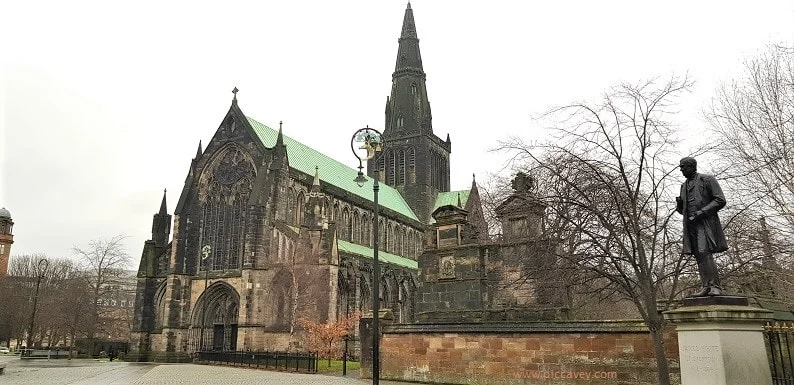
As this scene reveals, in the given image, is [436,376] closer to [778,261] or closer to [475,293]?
[475,293]

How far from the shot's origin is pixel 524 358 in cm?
1516

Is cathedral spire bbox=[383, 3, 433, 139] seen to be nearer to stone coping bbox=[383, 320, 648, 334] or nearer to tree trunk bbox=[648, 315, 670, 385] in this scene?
stone coping bbox=[383, 320, 648, 334]

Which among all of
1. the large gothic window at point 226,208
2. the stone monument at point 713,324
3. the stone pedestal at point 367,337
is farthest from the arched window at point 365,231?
the stone monument at point 713,324

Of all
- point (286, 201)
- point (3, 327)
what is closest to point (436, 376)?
point (286, 201)

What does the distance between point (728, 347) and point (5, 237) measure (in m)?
98.7

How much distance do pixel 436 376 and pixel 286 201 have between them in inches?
980

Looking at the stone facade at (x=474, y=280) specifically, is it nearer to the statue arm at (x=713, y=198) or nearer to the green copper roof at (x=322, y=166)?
the statue arm at (x=713, y=198)

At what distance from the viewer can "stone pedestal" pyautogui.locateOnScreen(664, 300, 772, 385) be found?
7.46m

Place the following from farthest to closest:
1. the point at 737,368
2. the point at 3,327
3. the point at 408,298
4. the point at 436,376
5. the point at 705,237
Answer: the point at 3,327 → the point at 408,298 → the point at 436,376 → the point at 705,237 → the point at 737,368

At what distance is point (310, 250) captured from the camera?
37188mm

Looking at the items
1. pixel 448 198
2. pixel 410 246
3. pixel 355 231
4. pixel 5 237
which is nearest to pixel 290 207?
pixel 355 231

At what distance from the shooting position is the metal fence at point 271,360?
2516 cm

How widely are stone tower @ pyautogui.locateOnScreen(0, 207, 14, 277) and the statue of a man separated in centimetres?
9146

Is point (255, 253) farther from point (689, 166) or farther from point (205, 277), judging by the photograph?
point (689, 166)
